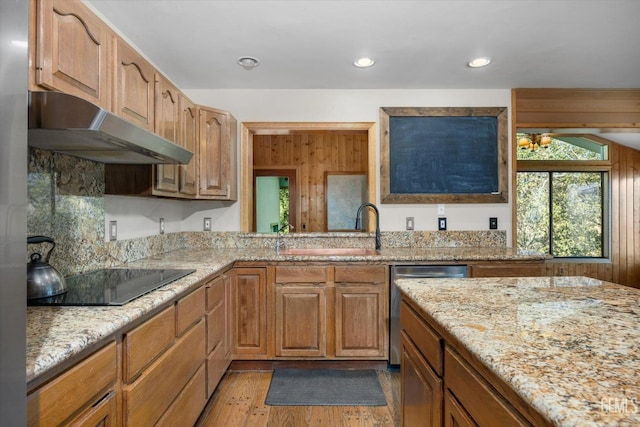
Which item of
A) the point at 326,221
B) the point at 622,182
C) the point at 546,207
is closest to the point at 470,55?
the point at 326,221

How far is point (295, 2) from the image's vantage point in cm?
181

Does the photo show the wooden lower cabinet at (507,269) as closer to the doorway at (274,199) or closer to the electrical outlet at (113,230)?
the electrical outlet at (113,230)

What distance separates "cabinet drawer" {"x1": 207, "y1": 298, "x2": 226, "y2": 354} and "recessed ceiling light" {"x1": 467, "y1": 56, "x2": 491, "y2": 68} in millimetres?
2597

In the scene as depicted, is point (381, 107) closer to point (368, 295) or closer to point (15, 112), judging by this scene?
point (368, 295)

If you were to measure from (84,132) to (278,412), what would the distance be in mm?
1848

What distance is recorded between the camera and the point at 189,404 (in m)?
1.67

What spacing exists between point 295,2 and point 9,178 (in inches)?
66.8

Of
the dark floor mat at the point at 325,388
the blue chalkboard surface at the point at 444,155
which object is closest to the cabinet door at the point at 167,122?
the dark floor mat at the point at 325,388

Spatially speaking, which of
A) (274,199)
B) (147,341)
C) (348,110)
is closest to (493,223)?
(348,110)

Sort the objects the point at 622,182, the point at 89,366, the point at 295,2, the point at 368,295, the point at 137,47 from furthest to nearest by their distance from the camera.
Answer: the point at 622,182 < the point at 368,295 < the point at 137,47 < the point at 295,2 < the point at 89,366

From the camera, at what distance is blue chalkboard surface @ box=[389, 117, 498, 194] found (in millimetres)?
3061

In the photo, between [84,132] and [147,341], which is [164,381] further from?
[84,132]

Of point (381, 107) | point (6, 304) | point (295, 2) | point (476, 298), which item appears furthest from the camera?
point (381, 107)

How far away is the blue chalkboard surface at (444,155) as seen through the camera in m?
3.06
